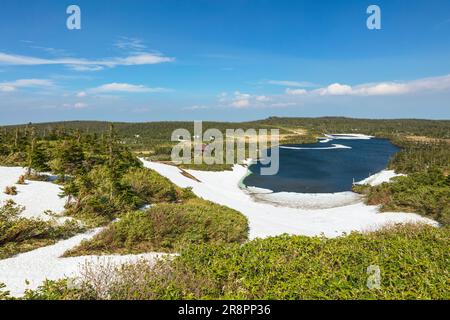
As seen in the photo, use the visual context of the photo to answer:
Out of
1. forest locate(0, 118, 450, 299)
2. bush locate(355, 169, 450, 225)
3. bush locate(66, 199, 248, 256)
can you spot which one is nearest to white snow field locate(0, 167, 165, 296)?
forest locate(0, 118, 450, 299)

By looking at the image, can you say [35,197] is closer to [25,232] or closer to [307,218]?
[25,232]

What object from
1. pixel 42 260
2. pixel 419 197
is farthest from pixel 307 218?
pixel 42 260

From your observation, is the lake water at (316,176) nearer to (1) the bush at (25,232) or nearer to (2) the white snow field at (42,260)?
(2) the white snow field at (42,260)

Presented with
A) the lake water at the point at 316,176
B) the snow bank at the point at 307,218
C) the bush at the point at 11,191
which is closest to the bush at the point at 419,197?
the snow bank at the point at 307,218

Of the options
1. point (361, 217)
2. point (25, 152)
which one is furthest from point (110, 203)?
point (361, 217)

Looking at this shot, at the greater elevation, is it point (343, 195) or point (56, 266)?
point (56, 266)
